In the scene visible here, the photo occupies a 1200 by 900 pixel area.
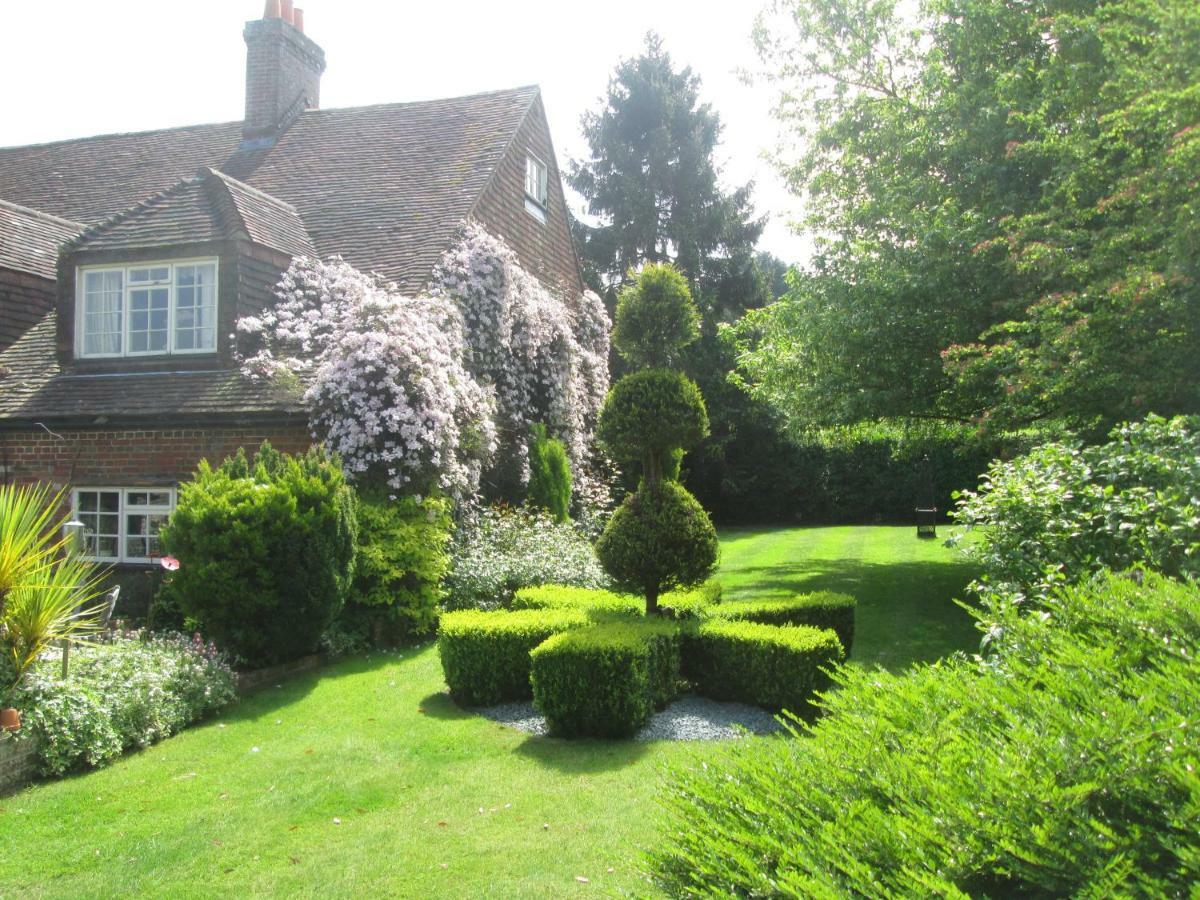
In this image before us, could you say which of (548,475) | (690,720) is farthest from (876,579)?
(690,720)

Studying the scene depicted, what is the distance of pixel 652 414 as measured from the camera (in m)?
9.51

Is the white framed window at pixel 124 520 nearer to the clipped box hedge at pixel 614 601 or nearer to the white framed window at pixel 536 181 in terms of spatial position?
the clipped box hedge at pixel 614 601

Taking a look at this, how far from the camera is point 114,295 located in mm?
14109

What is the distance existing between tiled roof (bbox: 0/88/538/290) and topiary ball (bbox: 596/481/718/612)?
710cm

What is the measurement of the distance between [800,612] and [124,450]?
9.93 m

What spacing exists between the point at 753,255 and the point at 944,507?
36.3 feet

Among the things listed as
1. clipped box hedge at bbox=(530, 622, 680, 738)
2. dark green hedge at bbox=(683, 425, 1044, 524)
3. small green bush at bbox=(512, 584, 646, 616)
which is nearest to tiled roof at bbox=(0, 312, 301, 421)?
small green bush at bbox=(512, 584, 646, 616)

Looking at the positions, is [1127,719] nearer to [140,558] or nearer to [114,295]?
[140,558]

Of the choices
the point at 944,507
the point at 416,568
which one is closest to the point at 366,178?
the point at 416,568

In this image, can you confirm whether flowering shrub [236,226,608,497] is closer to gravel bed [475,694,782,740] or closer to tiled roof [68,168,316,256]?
tiled roof [68,168,316,256]

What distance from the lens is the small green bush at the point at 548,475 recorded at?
613 inches

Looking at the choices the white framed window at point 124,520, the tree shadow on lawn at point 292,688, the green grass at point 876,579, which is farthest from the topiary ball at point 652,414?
the white framed window at point 124,520

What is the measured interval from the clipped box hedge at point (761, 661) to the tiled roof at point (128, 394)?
6.77m

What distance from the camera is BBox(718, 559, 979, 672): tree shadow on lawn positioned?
10.6 metres
